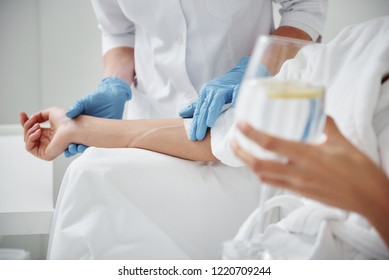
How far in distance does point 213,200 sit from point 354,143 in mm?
323

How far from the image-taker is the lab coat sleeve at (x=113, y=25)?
1504 millimetres

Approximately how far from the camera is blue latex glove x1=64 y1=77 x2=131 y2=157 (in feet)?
4.31

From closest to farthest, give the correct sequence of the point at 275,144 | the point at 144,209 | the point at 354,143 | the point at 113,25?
the point at 275,144 < the point at 354,143 < the point at 144,209 < the point at 113,25

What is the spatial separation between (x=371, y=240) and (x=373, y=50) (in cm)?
33

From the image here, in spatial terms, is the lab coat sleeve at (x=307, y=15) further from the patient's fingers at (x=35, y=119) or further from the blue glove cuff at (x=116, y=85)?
the patient's fingers at (x=35, y=119)

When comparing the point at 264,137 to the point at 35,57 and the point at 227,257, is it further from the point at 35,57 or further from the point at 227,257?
the point at 35,57

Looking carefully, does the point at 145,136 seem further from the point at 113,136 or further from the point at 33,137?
the point at 33,137

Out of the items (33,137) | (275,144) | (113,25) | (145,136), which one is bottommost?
(33,137)

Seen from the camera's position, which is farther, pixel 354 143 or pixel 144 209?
pixel 144 209

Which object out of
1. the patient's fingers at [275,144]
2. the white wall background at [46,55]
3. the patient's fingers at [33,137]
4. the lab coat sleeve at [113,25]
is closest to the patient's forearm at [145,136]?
the patient's fingers at [33,137]

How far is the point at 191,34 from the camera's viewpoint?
1377mm

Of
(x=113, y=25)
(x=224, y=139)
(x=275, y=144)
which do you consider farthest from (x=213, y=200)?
(x=113, y=25)

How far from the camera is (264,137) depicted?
0.51 meters
